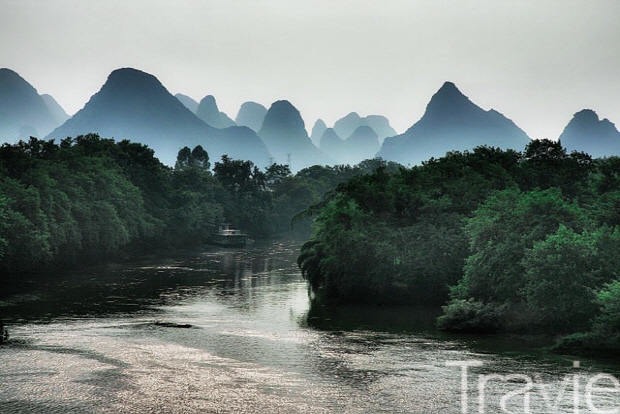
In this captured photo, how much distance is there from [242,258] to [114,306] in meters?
41.3

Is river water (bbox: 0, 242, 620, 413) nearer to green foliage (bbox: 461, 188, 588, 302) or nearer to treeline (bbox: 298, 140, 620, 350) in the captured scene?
treeline (bbox: 298, 140, 620, 350)

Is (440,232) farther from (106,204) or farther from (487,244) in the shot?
(106,204)

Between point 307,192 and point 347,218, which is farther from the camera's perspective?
point 307,192

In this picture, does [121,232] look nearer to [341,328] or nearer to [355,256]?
[355,256]

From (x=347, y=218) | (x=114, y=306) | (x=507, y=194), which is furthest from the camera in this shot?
(x=347, y=218)

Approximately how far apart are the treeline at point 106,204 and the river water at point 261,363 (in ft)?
34.8

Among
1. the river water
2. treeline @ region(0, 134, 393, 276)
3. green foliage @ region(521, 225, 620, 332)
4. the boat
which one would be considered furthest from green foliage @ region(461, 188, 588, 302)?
the boat

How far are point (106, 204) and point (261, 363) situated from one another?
169 ft

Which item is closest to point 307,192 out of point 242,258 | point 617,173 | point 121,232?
point 242,258

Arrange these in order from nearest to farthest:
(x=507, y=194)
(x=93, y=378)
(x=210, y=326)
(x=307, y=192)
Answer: (x=93, y=378)
(x=210, y=326)
(x=507, y=194)
(x=307, y=192)

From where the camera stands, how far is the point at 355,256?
47250 mm

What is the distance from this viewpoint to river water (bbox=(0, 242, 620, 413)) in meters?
23.4

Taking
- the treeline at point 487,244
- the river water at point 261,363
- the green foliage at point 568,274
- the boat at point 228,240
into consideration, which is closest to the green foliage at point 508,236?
the treeline at point 487,244

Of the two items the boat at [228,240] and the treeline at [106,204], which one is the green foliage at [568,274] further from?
the boat at [228,240]
